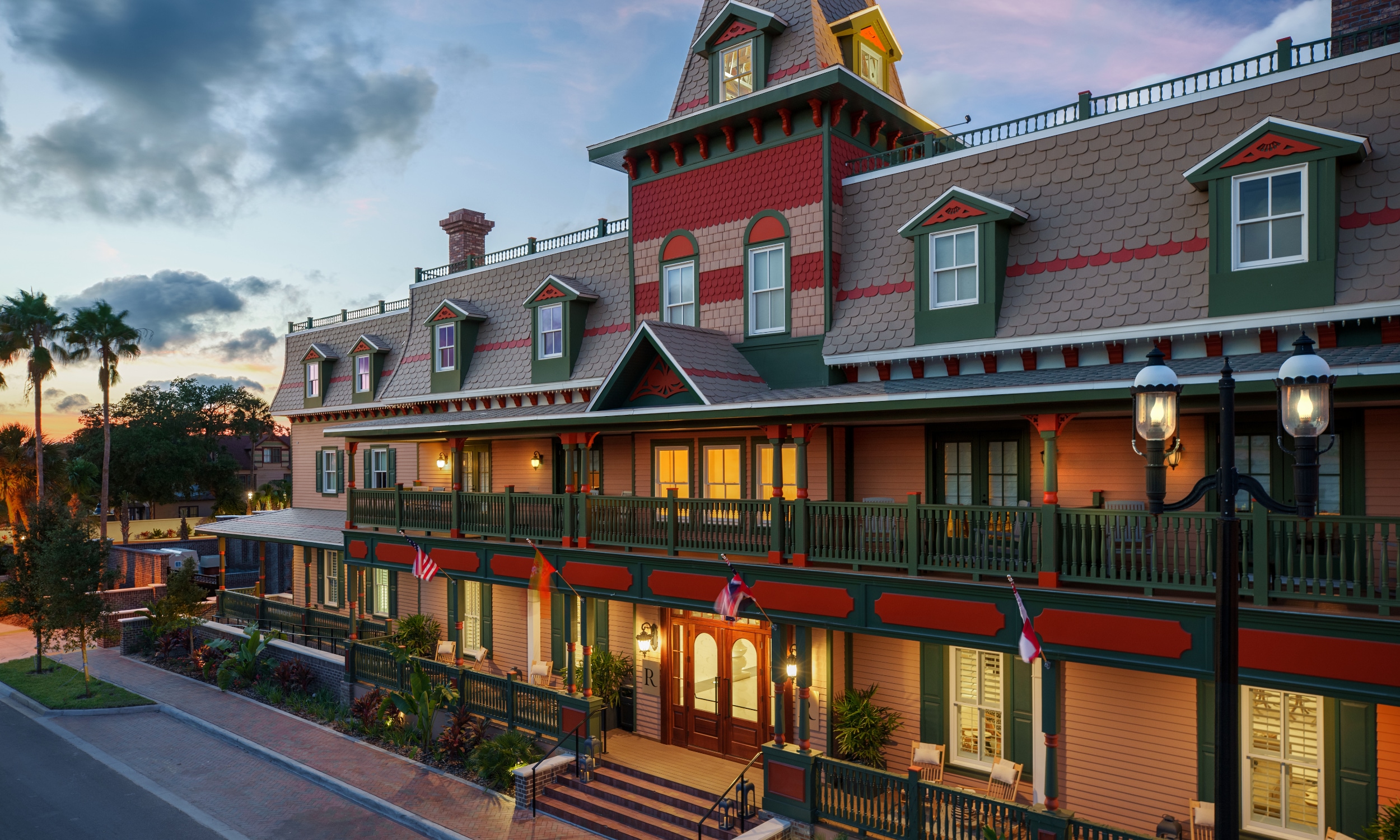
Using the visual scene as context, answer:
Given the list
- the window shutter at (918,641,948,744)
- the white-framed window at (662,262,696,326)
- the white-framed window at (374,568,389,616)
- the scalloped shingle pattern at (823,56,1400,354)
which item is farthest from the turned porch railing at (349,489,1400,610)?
the white-framed window at (374,568,389,616)

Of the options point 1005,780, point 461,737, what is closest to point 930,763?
point 1005,780

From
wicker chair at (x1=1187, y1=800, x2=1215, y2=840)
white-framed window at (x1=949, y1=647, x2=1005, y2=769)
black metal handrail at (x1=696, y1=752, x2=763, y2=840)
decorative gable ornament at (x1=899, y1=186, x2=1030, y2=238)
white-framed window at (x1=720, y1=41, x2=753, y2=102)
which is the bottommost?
black metal handrail at (x1=696, y1=752, x2=763, y2=840)

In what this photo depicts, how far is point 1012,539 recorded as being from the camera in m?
11.5

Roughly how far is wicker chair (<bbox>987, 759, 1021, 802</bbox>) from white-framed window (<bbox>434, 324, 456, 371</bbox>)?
17.7 meters

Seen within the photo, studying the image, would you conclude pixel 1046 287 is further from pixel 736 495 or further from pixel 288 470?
pixel 288 470

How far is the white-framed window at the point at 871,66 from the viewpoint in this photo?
1805cm

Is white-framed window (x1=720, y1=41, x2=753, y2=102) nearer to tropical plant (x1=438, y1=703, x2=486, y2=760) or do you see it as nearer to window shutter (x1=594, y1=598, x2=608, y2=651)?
window shutter (x1=594, y1=598, x2=608, y2=651)

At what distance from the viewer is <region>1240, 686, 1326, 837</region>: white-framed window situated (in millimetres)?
11055

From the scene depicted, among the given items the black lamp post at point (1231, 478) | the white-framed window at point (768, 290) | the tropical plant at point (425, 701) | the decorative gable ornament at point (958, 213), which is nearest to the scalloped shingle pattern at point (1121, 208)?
Result: the decorative gable ornament at point (958, 213)

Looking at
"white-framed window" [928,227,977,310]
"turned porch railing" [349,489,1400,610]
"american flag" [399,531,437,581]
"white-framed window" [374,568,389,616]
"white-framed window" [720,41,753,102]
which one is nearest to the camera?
"turned porch railing" [349,489,1400,610]

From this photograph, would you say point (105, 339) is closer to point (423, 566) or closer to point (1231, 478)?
point (423, 566)

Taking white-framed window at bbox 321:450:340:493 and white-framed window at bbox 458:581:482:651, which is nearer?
white-framed window at bbox 458:581:482:651

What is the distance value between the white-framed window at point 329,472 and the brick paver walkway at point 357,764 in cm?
754

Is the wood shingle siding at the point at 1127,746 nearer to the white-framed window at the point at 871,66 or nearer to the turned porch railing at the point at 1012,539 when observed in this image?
the turned porch railing at the point at 1012,539
